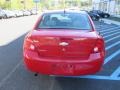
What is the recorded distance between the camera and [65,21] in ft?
21.6

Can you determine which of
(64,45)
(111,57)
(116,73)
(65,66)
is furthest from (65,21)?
(111,57)

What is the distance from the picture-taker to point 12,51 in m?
9.88

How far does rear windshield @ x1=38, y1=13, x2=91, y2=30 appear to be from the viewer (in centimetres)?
640

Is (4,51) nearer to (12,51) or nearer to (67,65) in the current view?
(12,51)

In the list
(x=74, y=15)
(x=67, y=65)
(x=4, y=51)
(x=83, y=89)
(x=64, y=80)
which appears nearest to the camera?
(x=67, y=65)

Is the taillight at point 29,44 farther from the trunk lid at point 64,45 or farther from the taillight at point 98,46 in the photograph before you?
the taillight at point 98,46

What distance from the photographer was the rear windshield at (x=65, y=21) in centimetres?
640

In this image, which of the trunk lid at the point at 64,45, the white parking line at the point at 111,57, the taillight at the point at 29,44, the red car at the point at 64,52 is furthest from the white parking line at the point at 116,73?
the taillight at the point at 29,44

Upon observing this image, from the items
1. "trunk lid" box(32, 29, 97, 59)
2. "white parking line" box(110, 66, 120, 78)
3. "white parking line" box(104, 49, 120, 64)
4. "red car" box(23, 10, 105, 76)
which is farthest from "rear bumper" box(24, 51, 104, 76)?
"white parking line" box(104, 49, 120, 64)

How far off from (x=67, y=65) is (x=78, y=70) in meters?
0.23

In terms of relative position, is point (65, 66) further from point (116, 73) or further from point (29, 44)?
point (116, 73)

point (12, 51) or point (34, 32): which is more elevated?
point (34, 32)

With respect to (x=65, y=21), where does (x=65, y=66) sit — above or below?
below

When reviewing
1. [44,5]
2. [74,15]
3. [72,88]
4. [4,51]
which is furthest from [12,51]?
[44,5]
